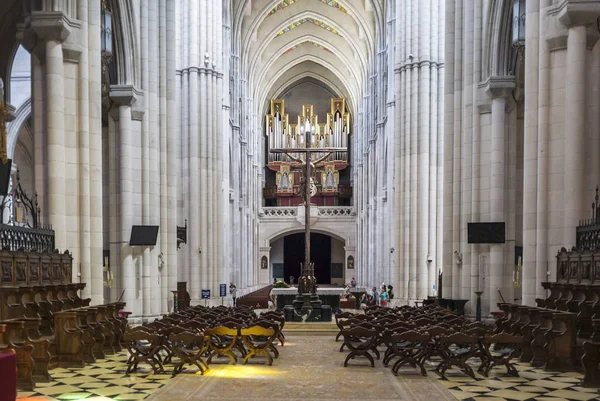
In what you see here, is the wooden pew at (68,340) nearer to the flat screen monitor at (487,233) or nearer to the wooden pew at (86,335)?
the wooden pew at (86,335)

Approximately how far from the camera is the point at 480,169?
58.0 ft

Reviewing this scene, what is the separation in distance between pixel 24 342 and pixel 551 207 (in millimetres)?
9348

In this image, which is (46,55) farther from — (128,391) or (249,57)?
(249,57)

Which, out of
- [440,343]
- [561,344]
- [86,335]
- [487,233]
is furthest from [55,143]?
[487,233]

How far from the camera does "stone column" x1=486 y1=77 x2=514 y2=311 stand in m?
16.7

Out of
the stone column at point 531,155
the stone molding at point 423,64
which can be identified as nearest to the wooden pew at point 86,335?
the stone column at point 531,155

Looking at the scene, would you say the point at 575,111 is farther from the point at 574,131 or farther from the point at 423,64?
the point at 423,64

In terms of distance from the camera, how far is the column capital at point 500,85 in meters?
17.0

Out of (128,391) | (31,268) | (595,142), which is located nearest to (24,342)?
(128,391)

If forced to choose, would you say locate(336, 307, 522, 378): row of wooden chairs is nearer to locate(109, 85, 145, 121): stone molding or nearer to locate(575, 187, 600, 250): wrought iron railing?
locate(575, 187, 600, 250): wrought iron railing

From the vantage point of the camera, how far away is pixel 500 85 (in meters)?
17.1

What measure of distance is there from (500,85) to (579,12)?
5.60 meters

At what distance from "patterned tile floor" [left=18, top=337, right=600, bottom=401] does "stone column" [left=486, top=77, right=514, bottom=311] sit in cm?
639

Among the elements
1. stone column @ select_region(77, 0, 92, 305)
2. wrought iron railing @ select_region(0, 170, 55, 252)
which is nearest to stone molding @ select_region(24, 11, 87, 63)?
stone column @ select_region(77, 0, 92, 305)
